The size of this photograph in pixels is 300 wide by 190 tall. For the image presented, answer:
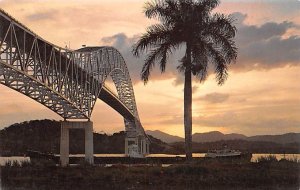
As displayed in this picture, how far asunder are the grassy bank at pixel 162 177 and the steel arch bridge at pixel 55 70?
18254 mm

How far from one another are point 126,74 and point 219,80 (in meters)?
76.4

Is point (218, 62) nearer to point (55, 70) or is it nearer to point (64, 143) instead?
point (55, 70)

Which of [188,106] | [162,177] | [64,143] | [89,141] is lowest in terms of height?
[162,177]

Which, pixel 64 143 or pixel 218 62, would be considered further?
pixel 64 143

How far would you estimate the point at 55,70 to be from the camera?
170 feet

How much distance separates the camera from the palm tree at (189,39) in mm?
27297

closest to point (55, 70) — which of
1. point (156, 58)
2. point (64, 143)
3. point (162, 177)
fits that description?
point (64, 143)

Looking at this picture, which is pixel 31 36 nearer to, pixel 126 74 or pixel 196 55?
pixel 196 55

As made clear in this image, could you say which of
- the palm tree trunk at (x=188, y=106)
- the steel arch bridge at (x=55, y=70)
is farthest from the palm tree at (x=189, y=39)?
the steel arch bridge at (x=55, y=70)

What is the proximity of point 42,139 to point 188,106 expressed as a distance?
67105 millimetres

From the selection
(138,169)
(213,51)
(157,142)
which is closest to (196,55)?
(213,51)

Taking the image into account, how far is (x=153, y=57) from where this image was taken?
28.2 m

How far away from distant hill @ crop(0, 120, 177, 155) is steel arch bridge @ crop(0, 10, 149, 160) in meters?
8.38

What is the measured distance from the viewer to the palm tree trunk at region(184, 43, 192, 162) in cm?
2694
